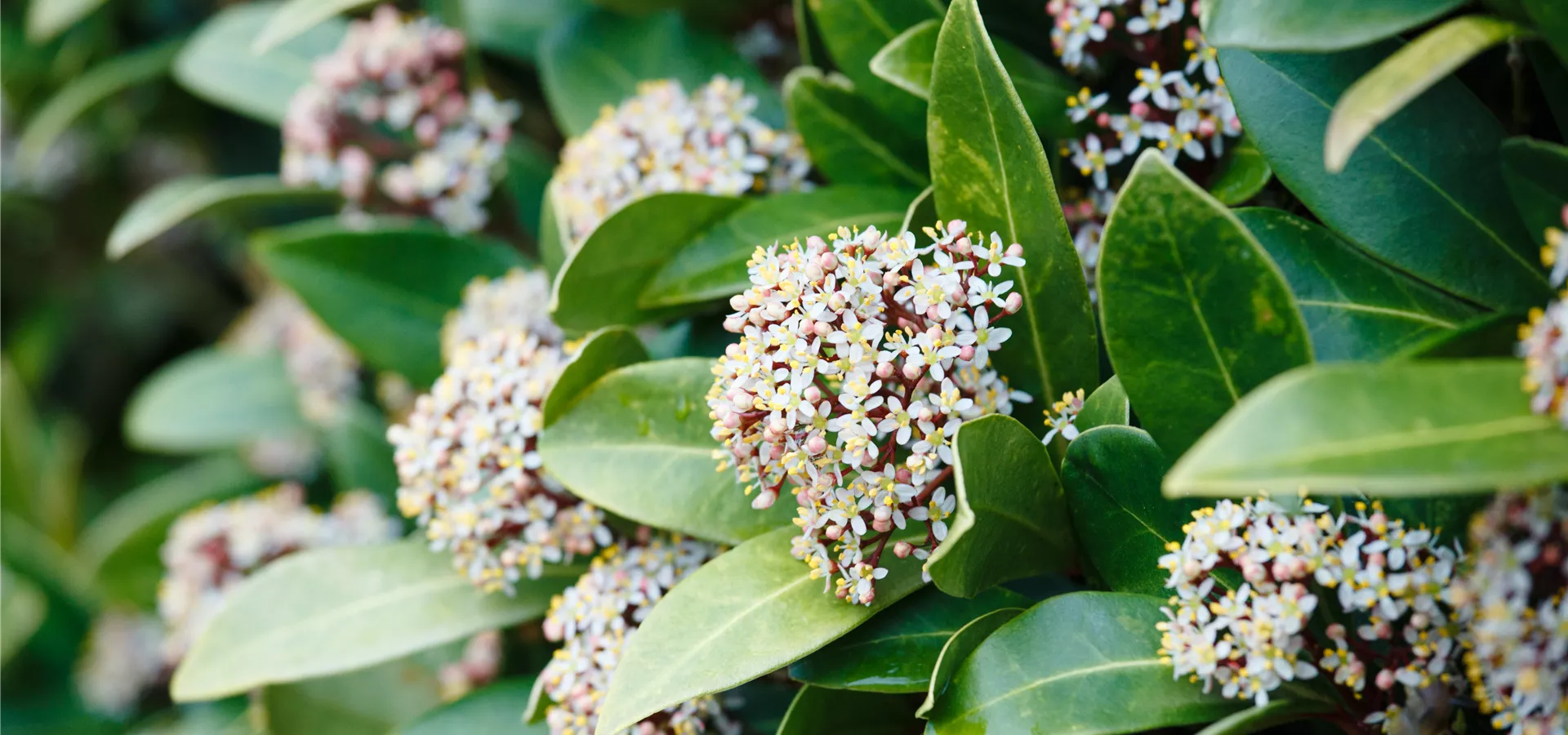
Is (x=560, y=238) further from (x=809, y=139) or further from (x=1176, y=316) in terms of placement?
(x=1176, y=316)

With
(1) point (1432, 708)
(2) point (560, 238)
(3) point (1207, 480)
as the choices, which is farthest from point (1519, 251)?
(2) point (560, 238)

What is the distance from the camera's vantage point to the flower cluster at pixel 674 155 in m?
1.30

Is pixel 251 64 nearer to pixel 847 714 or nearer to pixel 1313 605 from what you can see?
pixel 847 714

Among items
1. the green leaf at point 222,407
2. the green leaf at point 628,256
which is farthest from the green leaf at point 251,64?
the green leaf at point 628,256

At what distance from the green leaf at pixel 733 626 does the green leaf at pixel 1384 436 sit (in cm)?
39

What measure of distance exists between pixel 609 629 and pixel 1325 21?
842mm

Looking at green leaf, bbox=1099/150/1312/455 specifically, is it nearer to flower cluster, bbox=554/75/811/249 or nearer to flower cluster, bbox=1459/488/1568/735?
flower cluster, bbox=1459/488/1568/735

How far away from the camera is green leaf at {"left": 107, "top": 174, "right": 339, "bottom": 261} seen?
5.34 ft

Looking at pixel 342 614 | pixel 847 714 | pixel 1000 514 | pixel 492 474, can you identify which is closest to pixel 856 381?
pixel 1000 514

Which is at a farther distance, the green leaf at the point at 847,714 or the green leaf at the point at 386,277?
the green leaf at the point at 386,277

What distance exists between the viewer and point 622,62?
1558 mm

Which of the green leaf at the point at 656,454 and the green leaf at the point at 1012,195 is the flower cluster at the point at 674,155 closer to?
the green leaf at the point at 656,454

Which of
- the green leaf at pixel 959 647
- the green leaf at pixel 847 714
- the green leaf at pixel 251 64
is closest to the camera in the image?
the green leaf at pixel 959 647

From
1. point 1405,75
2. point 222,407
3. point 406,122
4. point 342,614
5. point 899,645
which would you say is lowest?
point 222,407
